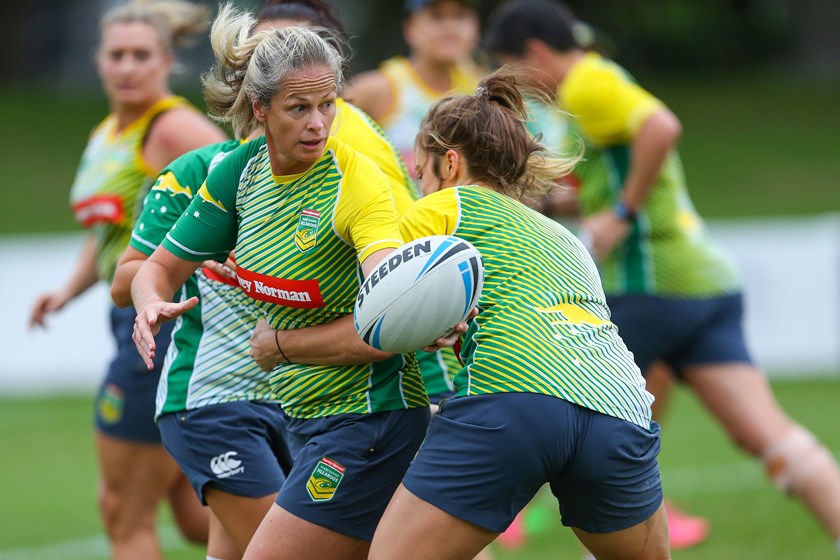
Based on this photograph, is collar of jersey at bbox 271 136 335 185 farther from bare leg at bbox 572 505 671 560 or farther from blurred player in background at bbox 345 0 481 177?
blurred player in background at bbox 345 0 481 177

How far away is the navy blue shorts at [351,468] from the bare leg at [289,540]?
0.07ft

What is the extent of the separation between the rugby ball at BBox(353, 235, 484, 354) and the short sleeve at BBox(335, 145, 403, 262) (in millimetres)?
150

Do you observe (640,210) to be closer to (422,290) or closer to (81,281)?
(81,281)

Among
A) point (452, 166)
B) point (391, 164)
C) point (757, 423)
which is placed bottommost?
point (757, 423)

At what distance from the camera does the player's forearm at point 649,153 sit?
19.2 feet

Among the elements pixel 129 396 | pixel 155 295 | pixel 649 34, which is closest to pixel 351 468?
pixel 155 295

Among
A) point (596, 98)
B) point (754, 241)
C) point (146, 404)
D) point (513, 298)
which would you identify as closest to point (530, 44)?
point (596, 98)

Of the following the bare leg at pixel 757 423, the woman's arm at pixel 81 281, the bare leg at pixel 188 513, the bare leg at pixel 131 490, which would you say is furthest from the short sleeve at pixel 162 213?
the bare leg at pixel 757 423

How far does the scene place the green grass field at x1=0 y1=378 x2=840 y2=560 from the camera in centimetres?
655

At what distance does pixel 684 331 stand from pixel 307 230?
270cm

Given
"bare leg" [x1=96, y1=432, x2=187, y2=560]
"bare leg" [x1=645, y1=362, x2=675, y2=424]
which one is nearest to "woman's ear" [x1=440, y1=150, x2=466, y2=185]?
"bare leg" [x1=96, y1=432, x2=187, y2=560]

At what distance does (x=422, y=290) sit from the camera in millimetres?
3232

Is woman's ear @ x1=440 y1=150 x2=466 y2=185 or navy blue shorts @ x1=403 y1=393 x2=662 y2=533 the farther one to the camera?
woman's ear @ x1=440 y1=150 x2=466 y2=185

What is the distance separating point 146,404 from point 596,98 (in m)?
2.46
